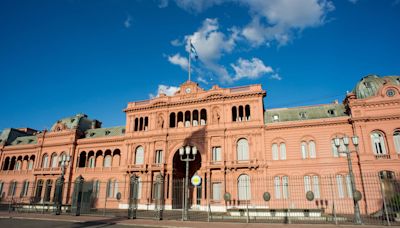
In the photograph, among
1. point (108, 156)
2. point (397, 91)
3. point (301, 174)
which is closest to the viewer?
point (397, 91)

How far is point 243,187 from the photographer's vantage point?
31500 millimetres

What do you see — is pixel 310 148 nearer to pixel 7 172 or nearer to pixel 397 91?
pixel 397 91

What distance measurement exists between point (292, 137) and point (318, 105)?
6440mm

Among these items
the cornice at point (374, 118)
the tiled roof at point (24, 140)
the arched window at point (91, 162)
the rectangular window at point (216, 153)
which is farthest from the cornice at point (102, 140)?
the cornice at point (374, 118)

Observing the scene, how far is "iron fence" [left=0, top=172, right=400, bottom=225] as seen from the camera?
22422 millimetres

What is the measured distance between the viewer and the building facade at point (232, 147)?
2869 centimetres

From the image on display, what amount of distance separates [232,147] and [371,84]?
17835 mm

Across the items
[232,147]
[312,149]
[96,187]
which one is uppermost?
[232,147]

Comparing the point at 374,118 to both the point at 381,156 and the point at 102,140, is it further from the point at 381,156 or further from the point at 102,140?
the point at 102,140

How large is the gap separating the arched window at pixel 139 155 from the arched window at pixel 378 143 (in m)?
28.7

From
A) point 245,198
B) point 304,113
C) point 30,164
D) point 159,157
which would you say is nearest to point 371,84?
point 304,113

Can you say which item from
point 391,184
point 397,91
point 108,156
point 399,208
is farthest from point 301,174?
point 108,156

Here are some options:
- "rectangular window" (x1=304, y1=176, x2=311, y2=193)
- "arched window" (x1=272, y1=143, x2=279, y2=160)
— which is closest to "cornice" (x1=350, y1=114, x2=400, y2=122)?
"rectangular window" (x1=304, y1=176, x2=311, y2=193)

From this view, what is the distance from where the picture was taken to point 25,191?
43.7 meters
